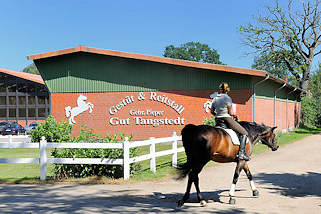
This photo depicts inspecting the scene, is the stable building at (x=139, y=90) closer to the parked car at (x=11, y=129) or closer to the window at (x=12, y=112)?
the parked car at (x=11, y=129)

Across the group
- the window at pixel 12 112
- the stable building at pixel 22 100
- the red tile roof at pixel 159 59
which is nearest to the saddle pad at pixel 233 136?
the red tile roof at pixel 159 59

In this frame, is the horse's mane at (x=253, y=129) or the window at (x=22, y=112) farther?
the window at (x=22, y=112)

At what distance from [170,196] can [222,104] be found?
2477 mm

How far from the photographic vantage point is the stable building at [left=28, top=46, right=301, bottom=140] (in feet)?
70.4

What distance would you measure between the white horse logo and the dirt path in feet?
47.3

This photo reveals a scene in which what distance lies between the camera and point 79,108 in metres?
24.3

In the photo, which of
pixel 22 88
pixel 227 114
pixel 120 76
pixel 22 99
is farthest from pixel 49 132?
pixel 22 88

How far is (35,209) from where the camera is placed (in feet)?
22.9

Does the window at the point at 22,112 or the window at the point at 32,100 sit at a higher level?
the window at the point at 32,100

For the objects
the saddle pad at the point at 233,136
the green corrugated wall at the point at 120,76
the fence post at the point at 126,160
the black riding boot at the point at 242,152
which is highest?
the green corrugated wall at the point at 120,76

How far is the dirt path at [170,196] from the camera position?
6961 mm

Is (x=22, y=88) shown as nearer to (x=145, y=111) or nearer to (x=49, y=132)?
(x=145, y=111)

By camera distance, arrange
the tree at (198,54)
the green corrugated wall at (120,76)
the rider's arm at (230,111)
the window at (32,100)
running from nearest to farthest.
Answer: the rider's arm at (230,111)
the green corrugated wall at (120,76)
the window at (32,100)
the tree at (198,54)

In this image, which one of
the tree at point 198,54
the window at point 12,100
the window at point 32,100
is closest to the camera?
the window at point 32,100
